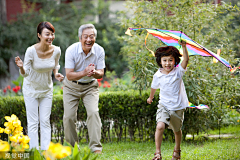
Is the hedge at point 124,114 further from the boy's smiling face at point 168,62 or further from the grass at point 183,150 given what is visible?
the boy's smiling face at point 168,62

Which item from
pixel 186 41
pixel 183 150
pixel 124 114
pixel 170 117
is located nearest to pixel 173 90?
pixel 170 117

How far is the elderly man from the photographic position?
4.29m

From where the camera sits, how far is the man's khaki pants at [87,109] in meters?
4.39

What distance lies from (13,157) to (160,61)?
255cm

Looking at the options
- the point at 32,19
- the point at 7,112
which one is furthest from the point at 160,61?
the point at 32,19

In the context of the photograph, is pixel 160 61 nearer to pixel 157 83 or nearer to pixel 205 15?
pixel 157 83

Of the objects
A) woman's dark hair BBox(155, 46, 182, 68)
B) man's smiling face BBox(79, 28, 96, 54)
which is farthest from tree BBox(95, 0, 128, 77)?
woman's dark hair BBox(155, 46, 182, 68)

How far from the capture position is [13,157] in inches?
85.7

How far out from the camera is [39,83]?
4594 mm

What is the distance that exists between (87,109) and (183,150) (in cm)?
167

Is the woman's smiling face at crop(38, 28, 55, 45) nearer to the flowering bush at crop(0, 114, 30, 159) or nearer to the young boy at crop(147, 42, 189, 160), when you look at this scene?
the young boy at crop(147, 42, 189, 160)

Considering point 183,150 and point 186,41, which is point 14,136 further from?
point 183,150

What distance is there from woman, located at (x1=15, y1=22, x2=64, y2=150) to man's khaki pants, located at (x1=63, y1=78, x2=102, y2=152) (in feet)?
1.10

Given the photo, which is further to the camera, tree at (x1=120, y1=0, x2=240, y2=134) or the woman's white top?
tree at (x1=120, y1=0, x2=240, y2=134)
